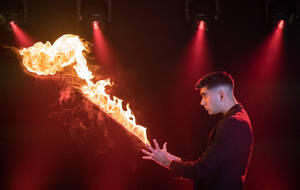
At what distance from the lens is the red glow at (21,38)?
5004mm

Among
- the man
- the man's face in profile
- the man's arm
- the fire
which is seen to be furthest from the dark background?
the man's arm

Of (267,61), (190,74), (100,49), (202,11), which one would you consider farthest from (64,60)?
(267,61)

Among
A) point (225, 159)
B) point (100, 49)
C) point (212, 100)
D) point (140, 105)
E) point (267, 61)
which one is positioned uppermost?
point (100, 49)

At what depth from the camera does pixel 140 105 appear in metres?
5.06

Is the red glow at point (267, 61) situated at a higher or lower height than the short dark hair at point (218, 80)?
higher

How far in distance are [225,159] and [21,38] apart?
4.44 meters

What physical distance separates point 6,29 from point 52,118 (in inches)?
73.4

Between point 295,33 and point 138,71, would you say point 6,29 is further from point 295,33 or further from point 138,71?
point 295,33

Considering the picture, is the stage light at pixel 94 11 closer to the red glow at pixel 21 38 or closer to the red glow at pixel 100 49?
the red glow at pixel 100 49

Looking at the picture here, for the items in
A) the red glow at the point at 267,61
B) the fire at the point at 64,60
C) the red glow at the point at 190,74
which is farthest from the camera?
the red glow at the point at 267,61

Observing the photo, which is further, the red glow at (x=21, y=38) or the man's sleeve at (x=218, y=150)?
the red glow at (x=21, y=38)

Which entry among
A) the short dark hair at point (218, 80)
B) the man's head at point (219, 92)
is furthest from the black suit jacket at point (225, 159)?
the short dark hair at point (218, 80)

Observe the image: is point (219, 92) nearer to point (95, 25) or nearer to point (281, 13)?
point (281, 13)

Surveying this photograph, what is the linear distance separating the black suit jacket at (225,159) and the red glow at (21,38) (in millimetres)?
4008
